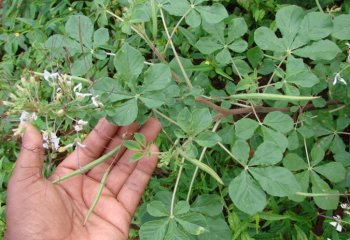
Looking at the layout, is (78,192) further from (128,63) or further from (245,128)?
(245,128)

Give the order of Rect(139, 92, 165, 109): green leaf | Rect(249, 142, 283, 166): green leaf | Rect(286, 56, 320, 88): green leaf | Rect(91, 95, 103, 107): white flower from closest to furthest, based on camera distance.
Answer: Rect(91, 95, 103, 107): white flower → Rect(139, 92, 165, 109): green leaf → Rect(249, 142, 283, 166): green leaf → Rect(286, 56, 320, 88): green leaf

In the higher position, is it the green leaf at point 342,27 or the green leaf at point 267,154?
the green leaf at point 342,27

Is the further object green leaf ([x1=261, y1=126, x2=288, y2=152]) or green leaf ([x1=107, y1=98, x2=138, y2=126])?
green leaf ([x1=261, y1=126, x2=288, y2=152])

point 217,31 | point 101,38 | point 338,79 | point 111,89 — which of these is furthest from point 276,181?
point 101,38

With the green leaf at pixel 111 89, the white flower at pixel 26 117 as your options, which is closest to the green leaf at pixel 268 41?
the green leaf at pixel 111 89

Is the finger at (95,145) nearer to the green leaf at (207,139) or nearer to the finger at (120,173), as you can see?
the finger at (120,173)

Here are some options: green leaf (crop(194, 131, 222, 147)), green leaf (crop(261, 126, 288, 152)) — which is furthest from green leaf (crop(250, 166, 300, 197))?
green leaf (crop(194, 131, 222, 147))

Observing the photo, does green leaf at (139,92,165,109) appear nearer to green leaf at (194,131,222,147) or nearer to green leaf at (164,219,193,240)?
green leaf at (194,131,222,147)
